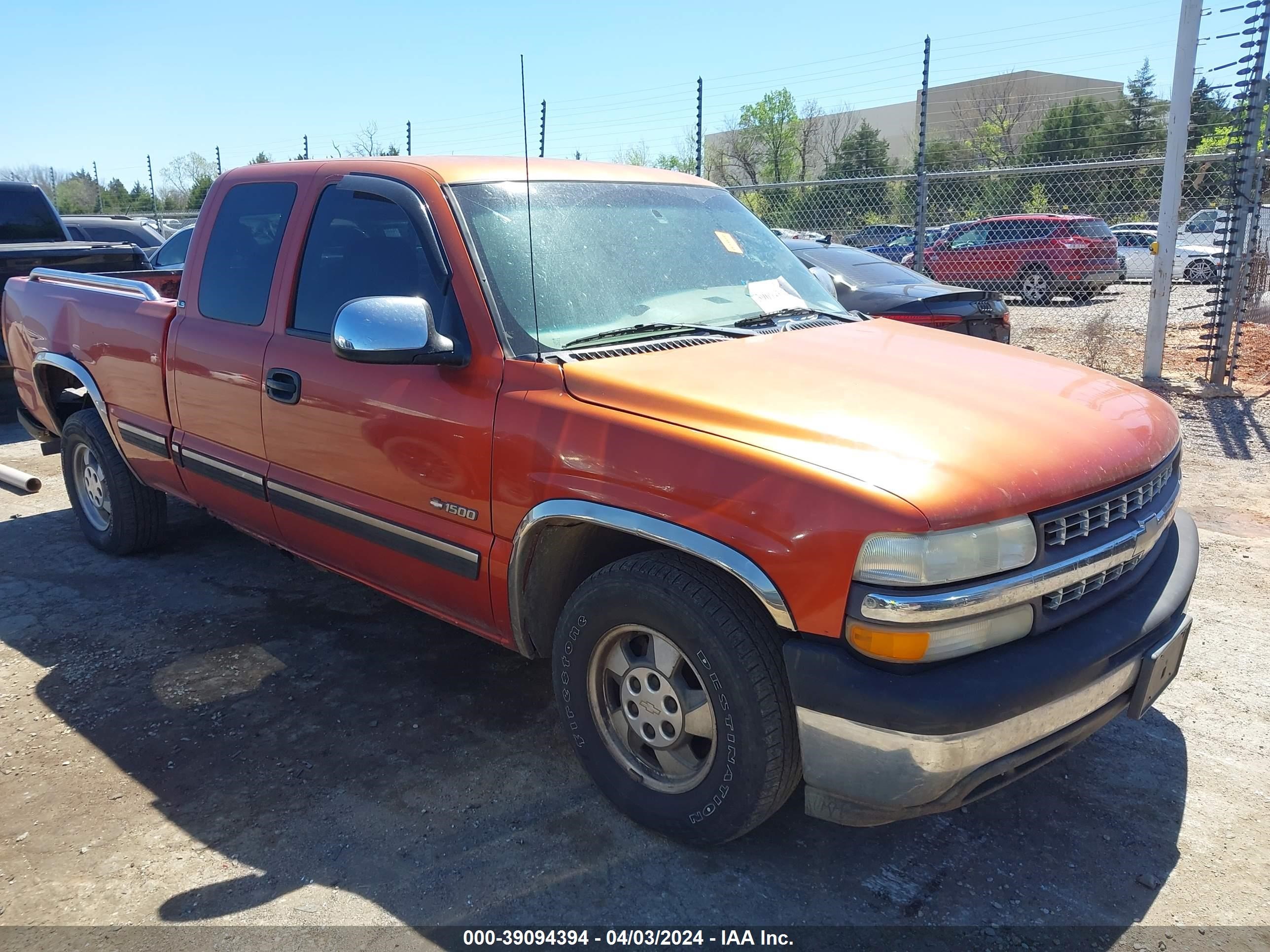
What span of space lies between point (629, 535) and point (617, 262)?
1.04 m

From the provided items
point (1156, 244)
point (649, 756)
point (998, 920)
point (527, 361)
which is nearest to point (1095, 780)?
point (998, 920)

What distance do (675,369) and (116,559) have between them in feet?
12.8

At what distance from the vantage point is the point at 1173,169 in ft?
28.6

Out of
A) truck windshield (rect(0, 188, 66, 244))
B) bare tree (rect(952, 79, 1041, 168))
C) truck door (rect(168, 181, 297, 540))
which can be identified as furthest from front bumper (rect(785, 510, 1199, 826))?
bare tree (rect(952, 79, 1041, 168))

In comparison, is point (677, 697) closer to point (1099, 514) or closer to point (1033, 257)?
point (1099, 514)

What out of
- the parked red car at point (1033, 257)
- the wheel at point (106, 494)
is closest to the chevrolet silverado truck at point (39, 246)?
the wheel at point (106, 494)

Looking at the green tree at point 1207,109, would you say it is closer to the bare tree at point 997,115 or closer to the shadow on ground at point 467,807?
the shadow on ground at point 467,807

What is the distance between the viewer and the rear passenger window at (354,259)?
3.37 m

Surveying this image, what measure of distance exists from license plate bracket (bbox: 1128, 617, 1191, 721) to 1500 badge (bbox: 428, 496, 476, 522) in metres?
1.99

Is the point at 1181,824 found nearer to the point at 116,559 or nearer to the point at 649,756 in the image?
the point at 649,756

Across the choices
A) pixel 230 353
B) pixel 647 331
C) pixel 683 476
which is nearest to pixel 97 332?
pixel 230 353

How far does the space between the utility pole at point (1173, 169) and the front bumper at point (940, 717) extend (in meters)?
7.69

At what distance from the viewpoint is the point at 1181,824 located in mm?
2934

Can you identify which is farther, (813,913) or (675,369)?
(675,369)
